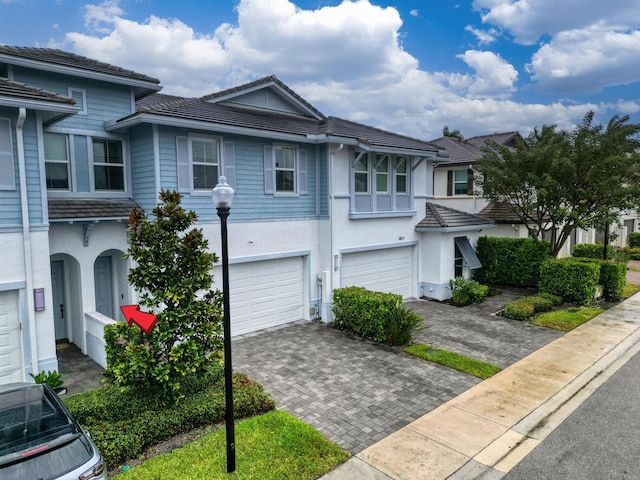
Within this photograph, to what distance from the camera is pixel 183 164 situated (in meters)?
11.2

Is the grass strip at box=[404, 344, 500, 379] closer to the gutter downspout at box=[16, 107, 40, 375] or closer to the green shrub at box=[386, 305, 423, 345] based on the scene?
the green shrub at box=[386, 305, 423, 345]

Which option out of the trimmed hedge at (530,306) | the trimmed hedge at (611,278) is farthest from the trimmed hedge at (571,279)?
the trimmed hedge at (611,278)

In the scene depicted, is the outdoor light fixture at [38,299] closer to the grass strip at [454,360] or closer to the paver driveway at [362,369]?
the paver driveway at [362,369]

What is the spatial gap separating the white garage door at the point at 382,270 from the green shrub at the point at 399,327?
337cm

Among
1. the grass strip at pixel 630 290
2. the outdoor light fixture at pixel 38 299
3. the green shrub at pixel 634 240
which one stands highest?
the outdoor light fixture at pixel 38 299

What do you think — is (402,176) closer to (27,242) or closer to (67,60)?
(67,60)

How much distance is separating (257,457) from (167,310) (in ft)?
9.33

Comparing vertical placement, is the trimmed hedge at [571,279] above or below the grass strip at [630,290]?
above

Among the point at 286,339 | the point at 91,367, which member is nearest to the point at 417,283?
the point at 286,339

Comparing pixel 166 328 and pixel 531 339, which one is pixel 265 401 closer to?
pixel 166 328

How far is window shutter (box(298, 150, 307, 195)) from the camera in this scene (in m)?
13.8

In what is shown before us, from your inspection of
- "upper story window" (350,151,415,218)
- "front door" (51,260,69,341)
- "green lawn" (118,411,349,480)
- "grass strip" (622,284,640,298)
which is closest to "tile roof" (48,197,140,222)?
"front door" (51,260,69,341)

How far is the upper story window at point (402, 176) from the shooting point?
16.5 meters

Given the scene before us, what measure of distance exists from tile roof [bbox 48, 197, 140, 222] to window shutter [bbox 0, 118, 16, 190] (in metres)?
1.17
